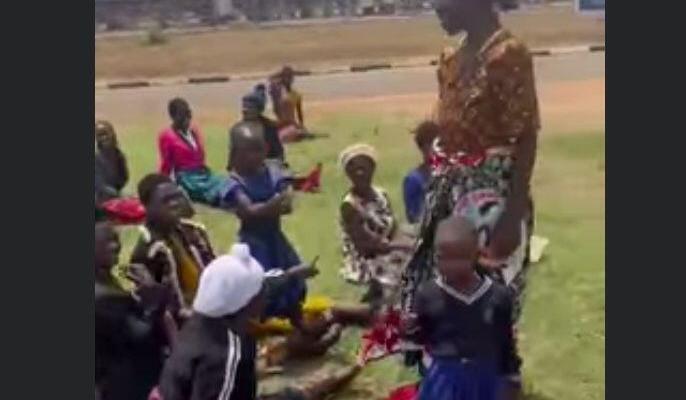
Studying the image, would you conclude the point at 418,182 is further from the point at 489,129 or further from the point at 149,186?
the point at 149,186

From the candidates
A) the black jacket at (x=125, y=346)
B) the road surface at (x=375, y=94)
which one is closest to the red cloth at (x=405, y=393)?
the black jacket at (x=125, y=346)

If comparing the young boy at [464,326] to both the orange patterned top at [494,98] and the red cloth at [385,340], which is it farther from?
the orange patterned top at [494,98]

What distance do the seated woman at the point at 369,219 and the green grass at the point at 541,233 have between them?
38cm

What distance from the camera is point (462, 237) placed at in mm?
4977

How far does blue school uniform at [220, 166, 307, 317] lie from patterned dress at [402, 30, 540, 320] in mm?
1149

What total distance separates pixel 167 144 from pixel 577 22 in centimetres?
2622

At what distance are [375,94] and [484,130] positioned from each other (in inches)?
598

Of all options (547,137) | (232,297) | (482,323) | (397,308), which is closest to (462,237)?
(482,323)

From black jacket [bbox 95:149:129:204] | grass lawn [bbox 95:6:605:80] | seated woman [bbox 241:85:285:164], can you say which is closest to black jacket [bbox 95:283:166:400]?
black jacket [bbox 95:149:129:204]

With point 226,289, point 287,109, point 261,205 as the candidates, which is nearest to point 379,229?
point 261,205

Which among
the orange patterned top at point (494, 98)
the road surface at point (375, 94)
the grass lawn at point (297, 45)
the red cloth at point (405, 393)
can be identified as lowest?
the red cloth at point (405, 393)

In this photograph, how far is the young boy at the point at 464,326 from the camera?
16.4 feet

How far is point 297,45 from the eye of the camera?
32.0 meters

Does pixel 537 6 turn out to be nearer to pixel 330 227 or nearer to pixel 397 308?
pixel 330 227
